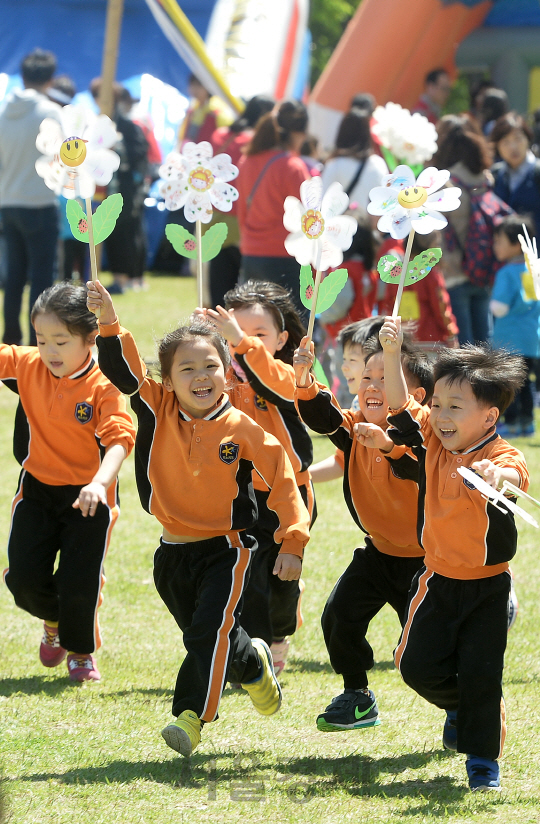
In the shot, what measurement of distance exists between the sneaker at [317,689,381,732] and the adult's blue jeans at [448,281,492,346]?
185 inches

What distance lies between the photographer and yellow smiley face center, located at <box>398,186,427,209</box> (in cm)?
317

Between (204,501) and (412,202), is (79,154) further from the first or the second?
(204,501)

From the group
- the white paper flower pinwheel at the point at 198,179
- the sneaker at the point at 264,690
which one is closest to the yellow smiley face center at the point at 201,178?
the white paper flower pinwheel at the point at 198,179

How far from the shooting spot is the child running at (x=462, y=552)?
2.88m

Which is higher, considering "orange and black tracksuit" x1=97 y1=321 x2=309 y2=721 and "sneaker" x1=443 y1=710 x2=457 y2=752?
"orange and black tracksuit" x1=97 y1=321 x2=309 y2=721

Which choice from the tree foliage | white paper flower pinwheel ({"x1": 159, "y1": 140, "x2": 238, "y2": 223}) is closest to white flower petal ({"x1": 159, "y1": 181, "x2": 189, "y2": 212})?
white paper flower pinwheel ({"x1": 159, "y1": 140, "x2": 238, "y2": 223})

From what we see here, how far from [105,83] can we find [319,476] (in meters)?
6.02

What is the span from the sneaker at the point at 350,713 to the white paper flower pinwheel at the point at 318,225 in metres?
1.32

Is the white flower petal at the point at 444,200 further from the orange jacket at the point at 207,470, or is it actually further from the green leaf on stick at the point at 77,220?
the green leaf on stick at the point at 77,220

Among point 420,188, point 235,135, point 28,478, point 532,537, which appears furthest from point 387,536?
point 235,135

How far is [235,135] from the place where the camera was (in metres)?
8.45

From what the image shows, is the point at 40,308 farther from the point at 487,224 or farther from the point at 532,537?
the point at 487,224

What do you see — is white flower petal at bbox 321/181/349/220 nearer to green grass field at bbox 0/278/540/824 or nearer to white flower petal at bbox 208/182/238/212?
white flower petal at bbox 208/182/238/212

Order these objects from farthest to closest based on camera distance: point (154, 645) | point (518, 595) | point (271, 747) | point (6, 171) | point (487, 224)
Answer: point (6, 171)
point (487, 224)
point (518, 595)
point (154, 645)
point (271, 747)
